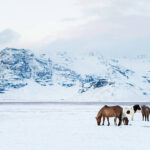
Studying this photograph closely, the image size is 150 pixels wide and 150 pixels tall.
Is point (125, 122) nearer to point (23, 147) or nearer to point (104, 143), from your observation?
point (104, 143)

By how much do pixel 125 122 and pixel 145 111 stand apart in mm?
5964

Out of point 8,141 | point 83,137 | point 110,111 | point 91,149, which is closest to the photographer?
point 91,149

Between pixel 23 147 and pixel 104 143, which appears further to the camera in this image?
pixel 104 143

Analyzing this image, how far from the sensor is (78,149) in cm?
1361

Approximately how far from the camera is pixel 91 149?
1359 cm

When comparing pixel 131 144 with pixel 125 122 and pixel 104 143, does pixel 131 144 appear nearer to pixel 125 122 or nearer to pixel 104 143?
pixel 104 143

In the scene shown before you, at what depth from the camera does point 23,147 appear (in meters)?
14.2

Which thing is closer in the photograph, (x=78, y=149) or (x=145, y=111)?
(x=78, y=149)

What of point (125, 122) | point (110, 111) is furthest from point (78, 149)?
point (125, 122)

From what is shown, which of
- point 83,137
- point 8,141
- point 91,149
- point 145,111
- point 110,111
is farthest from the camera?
point 145,111

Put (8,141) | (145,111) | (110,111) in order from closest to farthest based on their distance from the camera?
(8,141), (110,111), (145,111)

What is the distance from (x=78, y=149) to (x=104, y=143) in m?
2.01

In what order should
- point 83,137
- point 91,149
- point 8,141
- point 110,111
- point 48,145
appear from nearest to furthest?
point 91,149
point 48,145
point 8,141
point 83,137
point 110,111

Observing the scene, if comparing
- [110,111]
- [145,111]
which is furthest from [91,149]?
[145,111]
